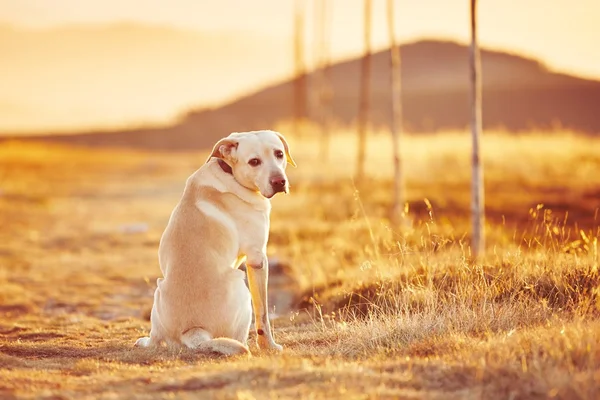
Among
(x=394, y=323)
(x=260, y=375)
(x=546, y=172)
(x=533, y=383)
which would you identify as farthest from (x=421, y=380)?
(x=546, y=172)

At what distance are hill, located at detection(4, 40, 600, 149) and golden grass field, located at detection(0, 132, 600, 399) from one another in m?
39.5

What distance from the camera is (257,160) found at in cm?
618

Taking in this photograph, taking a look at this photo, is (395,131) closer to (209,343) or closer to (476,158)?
(476,158)

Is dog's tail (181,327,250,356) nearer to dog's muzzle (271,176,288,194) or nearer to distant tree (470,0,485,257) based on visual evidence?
dog's muzzle (271,176,288,194)

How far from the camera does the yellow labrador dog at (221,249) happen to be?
6062 millimetres

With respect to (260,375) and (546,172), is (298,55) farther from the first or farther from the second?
(260,375)

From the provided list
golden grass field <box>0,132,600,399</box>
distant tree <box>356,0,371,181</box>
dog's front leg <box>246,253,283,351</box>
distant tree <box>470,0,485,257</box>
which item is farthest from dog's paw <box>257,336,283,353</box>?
distant tree <box>356,0,371,181</box>

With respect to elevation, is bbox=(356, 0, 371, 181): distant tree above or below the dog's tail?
above

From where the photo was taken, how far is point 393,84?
52.2 feet

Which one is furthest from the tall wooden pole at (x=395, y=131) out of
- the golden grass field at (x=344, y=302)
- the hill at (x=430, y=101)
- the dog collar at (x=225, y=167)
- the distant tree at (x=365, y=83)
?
the hill at (x=430, y=101)

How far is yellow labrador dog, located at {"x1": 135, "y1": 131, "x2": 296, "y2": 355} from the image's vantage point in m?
6.06

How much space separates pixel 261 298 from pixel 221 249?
1.68 feet

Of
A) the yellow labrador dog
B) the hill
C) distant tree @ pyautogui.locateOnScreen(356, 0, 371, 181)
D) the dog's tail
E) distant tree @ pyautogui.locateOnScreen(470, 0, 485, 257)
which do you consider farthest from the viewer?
the hill

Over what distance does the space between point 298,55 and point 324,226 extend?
2704 cm
